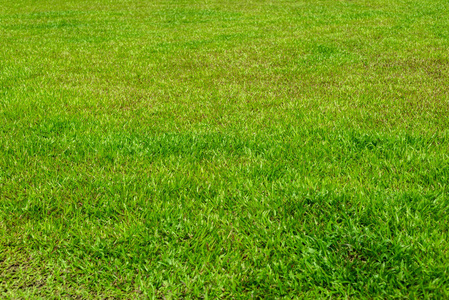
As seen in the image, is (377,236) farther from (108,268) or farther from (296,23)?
(296,23)

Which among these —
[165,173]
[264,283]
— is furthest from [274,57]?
[264,283]

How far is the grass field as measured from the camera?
119 inches

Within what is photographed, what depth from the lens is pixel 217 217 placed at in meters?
3.66

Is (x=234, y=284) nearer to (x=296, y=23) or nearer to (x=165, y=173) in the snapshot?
(x=165, y=173)

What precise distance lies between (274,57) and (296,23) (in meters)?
7.11

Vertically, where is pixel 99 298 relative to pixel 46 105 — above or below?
below

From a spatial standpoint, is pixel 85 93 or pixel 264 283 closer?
pixel 264 283

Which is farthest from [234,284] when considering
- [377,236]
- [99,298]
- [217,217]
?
[377,236]

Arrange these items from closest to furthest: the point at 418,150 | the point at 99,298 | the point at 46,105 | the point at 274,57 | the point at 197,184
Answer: the point at 99,298 → the point at 197,184 → the point at 418,150 → the point at 46,105 → the point at 274,57

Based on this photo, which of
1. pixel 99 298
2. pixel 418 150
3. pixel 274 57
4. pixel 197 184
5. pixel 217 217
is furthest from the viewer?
pixel 274 57

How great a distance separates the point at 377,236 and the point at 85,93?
631 cm

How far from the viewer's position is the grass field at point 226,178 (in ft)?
9.90

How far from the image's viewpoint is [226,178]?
4.37 meters

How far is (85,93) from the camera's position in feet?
24.3
